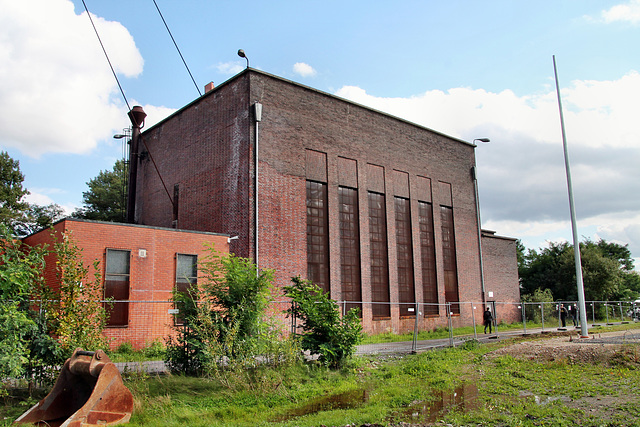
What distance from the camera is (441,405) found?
9867 millimetres

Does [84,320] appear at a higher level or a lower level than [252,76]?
lower

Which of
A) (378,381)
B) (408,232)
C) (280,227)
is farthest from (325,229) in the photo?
(378,381)

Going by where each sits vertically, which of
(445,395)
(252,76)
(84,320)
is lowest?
(445,395)

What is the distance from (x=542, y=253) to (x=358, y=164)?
1799 inches

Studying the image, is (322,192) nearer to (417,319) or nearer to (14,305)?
(417,319)

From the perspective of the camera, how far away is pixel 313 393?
10984 mm

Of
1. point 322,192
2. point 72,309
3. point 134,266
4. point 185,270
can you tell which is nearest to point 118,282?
point 134,266

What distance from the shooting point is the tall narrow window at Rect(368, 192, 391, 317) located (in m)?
27.5

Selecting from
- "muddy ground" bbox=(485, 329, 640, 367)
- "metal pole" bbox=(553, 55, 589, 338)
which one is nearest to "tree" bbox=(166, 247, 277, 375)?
"muddy ground" bbox=(485, 329, 640, 367)

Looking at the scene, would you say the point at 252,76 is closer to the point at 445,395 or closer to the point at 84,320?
the point at 84,320

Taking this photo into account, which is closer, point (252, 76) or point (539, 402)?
point (539, 402)

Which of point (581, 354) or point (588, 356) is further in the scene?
point (581, 354)

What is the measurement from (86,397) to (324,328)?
20.2 feet

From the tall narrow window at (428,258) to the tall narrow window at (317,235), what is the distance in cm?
850
